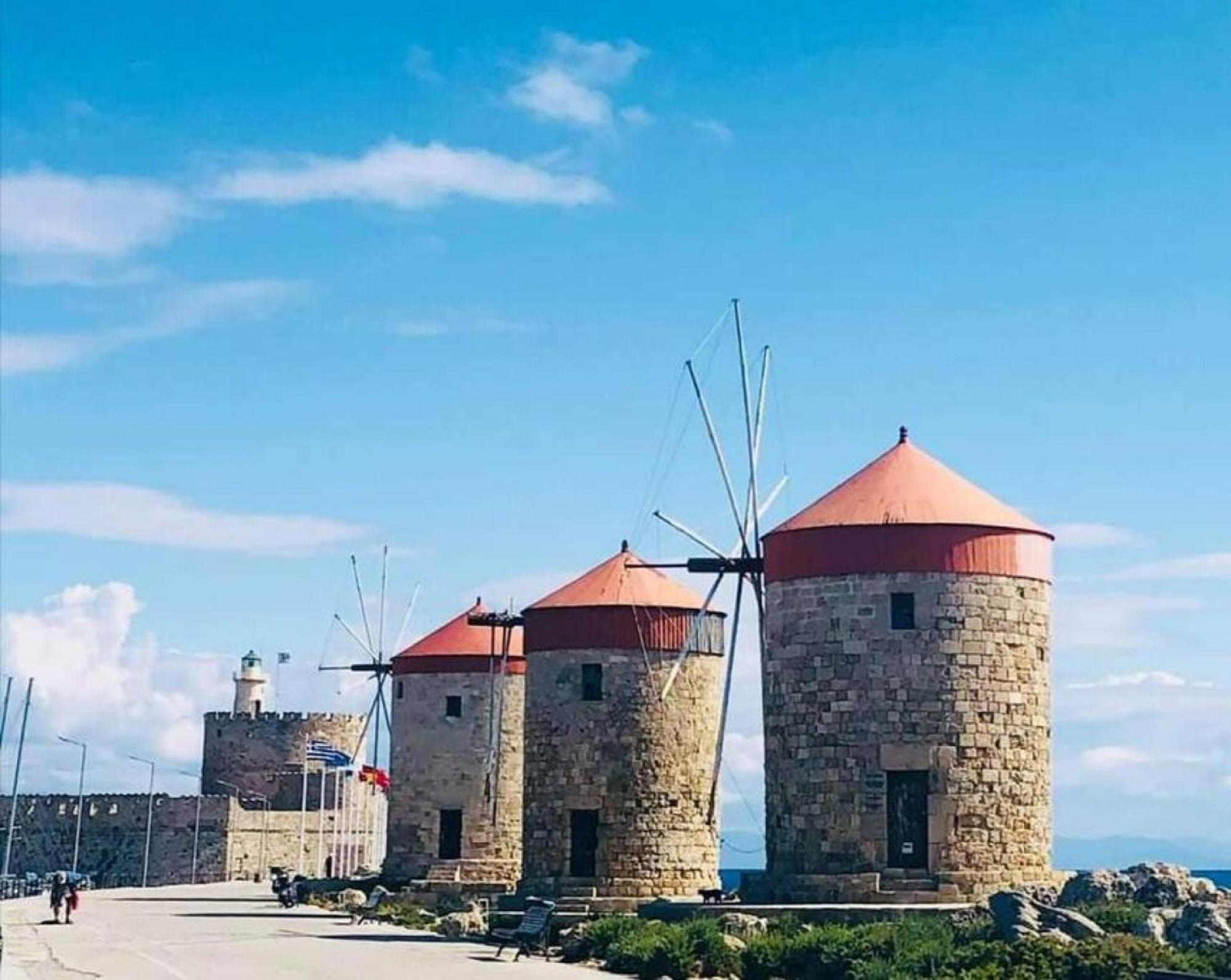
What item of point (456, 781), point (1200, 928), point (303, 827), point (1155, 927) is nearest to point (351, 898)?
point (456, 781)

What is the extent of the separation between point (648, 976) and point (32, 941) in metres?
11.5

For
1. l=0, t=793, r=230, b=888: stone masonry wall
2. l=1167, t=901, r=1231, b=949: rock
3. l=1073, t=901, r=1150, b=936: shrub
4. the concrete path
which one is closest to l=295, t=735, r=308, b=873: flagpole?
l=0, t=793, r=230, b=888: stone masonry wall

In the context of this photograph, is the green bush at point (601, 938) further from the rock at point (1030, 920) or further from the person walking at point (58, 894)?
the person walking at point (58, 894)

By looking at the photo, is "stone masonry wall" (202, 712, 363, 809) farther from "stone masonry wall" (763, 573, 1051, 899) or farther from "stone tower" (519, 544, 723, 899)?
"stone masonry wall" (763, 573, 1051, 899)

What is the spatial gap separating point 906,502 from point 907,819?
206 inches

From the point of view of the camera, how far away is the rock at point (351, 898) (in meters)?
44.5

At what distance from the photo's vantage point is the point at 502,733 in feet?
163

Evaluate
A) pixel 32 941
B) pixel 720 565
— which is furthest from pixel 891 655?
pixel 32 941

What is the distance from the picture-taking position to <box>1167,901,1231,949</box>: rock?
2203cm

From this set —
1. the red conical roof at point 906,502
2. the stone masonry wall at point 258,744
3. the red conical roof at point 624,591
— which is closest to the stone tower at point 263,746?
the stone masonry wall at point 258,744

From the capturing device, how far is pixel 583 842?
40.1 meters

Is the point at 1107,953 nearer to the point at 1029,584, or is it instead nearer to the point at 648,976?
the point at 648,976

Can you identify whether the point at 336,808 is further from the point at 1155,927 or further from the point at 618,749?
the point at 1155,927

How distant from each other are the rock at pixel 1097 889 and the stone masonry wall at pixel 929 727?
4046 mm
